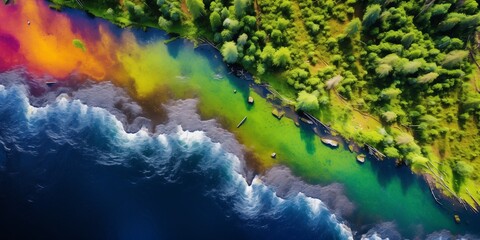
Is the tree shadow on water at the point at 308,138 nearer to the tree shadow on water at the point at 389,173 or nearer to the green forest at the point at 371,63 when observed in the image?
the green forest at the point at 371,63

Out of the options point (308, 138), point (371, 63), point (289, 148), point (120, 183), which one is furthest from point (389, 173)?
point (120, 183)

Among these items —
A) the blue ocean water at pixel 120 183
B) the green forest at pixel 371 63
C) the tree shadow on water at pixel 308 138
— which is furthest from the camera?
the tree shadow on water at pixel 308 138

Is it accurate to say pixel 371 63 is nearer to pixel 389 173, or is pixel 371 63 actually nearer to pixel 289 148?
pixel 389 173

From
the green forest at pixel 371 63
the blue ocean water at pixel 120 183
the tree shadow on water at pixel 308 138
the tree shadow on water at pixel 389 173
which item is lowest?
the blue ocean water at pixel 120 183

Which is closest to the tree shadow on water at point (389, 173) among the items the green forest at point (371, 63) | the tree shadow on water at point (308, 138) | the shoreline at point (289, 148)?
the shoreline at point (289, 148)

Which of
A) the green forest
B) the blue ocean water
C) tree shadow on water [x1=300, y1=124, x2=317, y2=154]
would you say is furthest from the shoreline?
the blue ocean water

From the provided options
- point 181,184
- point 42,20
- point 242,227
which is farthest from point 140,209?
point 42,20
